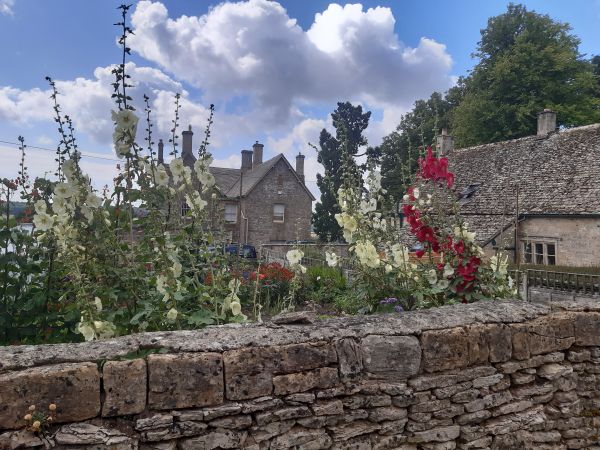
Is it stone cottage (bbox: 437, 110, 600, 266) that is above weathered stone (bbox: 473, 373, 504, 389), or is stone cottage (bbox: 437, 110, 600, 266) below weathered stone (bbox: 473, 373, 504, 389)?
above

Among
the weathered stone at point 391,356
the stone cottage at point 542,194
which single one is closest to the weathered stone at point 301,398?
the weathered stone at point 391,356

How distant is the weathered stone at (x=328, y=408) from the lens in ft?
7.69

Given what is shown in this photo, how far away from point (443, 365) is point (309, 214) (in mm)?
31213

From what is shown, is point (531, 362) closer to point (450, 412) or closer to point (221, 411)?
point (450, 412)

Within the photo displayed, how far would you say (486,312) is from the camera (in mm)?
2980

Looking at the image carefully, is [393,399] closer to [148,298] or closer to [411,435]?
[411,435]

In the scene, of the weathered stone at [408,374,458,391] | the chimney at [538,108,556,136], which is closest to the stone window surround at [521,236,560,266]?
the chimney at [538,108,556,136]

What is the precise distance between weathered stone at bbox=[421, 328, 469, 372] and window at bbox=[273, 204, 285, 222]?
1171 inches

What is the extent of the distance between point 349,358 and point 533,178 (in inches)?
733

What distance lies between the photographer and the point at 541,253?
17.1 meters

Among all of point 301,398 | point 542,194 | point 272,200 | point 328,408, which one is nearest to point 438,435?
point 328,408

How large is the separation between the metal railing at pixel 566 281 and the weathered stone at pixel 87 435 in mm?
11956

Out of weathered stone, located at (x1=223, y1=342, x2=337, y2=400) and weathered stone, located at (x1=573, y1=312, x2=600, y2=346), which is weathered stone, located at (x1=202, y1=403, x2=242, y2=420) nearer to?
weathered stone, located at (x1=223, y1=342, x2=337, y2=400)

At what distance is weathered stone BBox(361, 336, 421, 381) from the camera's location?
97.8 inches
